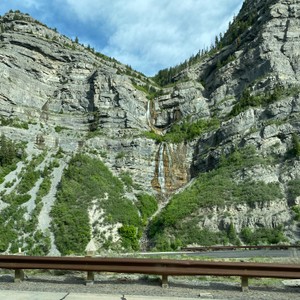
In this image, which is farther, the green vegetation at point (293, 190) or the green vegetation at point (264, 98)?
the green vegetation at point (264, 98)

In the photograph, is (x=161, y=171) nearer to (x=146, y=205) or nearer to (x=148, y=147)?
(x=148, y=147)

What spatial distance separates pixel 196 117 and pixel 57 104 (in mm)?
29062

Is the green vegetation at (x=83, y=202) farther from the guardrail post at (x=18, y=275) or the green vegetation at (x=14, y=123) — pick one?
the guardrail post at (x=18, y=275)

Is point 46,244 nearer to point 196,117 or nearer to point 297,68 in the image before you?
point 196,117

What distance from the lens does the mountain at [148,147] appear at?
39594mm

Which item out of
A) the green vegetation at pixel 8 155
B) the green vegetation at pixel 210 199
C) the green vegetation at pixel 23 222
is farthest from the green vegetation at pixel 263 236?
the green vegetation at pixel 8 155

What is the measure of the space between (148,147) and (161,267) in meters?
53.2

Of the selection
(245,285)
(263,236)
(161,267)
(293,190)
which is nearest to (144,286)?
(161,267)

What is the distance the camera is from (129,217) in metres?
45.1

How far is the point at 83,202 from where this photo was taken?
4472 cm

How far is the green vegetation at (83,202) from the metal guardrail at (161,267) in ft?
87.2

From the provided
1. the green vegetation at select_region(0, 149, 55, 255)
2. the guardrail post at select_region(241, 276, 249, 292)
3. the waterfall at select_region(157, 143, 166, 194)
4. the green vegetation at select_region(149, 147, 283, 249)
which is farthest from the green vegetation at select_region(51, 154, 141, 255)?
the guardrail post at select_region(241, 276, 249, 292)

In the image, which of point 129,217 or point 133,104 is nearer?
point 129,217

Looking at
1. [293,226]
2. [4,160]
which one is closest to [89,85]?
[4,160]
